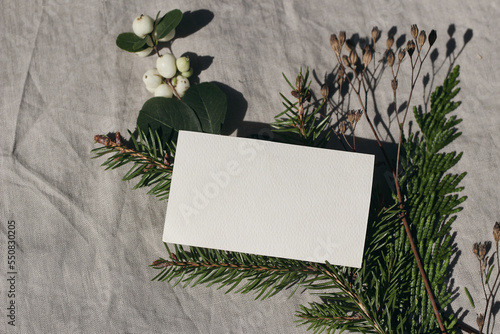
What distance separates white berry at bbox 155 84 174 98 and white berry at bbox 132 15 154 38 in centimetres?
9

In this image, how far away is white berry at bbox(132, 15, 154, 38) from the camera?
0.63 metres

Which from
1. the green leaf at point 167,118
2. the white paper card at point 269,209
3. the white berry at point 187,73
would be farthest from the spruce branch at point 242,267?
the white berry at point 187,73

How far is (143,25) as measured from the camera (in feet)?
2.08

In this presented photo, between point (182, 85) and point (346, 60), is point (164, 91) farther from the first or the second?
point (346, 60)

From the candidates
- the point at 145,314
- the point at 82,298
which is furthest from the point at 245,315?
the point at 82,298

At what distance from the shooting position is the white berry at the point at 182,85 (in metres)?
0.63

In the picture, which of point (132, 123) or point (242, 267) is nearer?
point (242, 267)

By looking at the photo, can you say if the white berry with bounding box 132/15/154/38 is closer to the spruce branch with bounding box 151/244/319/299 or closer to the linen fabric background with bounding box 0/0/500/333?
the linen fabric background with bounding box 0/0/500/333

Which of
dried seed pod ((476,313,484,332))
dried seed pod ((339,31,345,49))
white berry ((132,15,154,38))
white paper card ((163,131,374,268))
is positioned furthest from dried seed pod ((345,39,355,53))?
dried seed pod ((476,313,484,332))

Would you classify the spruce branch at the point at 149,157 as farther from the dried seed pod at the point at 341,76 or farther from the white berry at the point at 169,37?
the dried seed pod at the point at 341,76

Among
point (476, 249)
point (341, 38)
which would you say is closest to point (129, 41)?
point (341, 38)

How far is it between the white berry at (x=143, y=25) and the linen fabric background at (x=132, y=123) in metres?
0.05

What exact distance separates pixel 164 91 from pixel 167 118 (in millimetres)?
58

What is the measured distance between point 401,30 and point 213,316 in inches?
22.2
